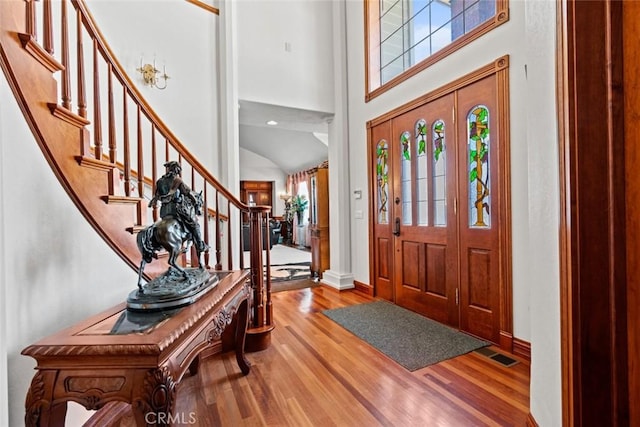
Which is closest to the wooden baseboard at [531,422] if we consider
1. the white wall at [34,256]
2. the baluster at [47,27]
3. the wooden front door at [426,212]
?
the wooden front door at [426,212]

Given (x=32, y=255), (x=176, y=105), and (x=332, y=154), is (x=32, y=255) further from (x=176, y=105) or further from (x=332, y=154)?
(x=332, y=154)

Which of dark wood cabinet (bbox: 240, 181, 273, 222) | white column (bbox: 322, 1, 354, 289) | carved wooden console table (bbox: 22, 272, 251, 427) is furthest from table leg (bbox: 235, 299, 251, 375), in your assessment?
dark wood cabinet (bbox: 240, 181, 273, 222)

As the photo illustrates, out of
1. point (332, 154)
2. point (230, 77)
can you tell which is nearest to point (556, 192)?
point (332, 154)

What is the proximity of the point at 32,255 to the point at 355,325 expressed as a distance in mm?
2333

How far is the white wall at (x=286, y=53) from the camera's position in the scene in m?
3.77

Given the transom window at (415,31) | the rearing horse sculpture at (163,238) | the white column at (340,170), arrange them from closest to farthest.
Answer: the rearing horse sculpture at (163,238), the transom window at (415,31), the white column at (340,170)

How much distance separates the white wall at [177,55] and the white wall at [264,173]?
22.1 feet

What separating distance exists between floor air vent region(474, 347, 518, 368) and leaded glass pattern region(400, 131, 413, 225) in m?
1.34

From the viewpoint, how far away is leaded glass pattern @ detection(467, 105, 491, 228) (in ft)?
7.88

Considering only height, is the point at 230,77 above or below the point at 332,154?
above

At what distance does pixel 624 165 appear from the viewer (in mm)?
896

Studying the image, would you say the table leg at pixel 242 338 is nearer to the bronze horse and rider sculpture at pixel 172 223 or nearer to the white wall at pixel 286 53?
the bronze horse and rider sculpture at pixel 172 223

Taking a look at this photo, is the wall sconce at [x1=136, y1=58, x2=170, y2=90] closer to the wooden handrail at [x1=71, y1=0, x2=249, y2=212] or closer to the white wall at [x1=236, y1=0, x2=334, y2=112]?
the white wall at [x1=236, y1=0, x2=334, y2=112]

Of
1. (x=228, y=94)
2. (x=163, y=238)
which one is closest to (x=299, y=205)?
(x=228, y=94)
